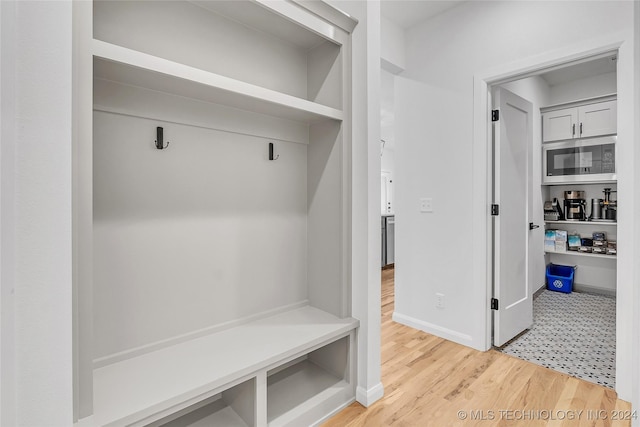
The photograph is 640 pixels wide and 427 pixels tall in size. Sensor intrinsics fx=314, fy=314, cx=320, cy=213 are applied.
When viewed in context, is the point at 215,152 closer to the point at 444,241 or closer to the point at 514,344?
the point at 444,241

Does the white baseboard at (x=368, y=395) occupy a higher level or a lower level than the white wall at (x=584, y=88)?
lower

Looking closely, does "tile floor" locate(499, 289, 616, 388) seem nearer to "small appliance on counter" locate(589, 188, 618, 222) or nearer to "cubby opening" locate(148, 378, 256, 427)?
"small appliance on counter" locate(589, 188, 618, 222)

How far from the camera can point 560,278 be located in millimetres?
4023

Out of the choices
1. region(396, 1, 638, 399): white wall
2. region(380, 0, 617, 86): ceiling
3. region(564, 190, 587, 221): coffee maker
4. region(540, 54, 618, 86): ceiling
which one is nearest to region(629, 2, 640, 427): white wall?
region(396, 1, 638, 399): white wall

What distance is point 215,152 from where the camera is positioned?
1623 millimetres

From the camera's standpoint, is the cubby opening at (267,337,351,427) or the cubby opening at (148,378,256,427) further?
the cubby opening at (267,337,351,427)

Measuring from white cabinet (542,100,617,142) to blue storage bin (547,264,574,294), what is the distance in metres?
1.69

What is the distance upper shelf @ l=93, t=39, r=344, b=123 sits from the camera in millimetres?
1078

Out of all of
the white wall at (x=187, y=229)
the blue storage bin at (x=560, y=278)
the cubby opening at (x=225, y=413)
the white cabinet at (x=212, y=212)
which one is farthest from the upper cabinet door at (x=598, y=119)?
the cubby opening at (x=225, y=413)

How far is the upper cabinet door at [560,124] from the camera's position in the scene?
3803 mm

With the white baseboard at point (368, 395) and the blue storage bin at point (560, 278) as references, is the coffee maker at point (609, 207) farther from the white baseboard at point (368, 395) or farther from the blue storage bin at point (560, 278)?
the white baseboard at point (368, 395)

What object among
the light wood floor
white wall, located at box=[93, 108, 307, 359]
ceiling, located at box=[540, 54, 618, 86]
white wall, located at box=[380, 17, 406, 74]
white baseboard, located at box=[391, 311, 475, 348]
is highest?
ceiling, located at box=[540, 54, 618, 86]

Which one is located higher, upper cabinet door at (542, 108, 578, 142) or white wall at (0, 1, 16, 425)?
upper cabinet door at (542, 108, 578, 142)

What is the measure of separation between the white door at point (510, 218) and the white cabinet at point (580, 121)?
154 centimetres
